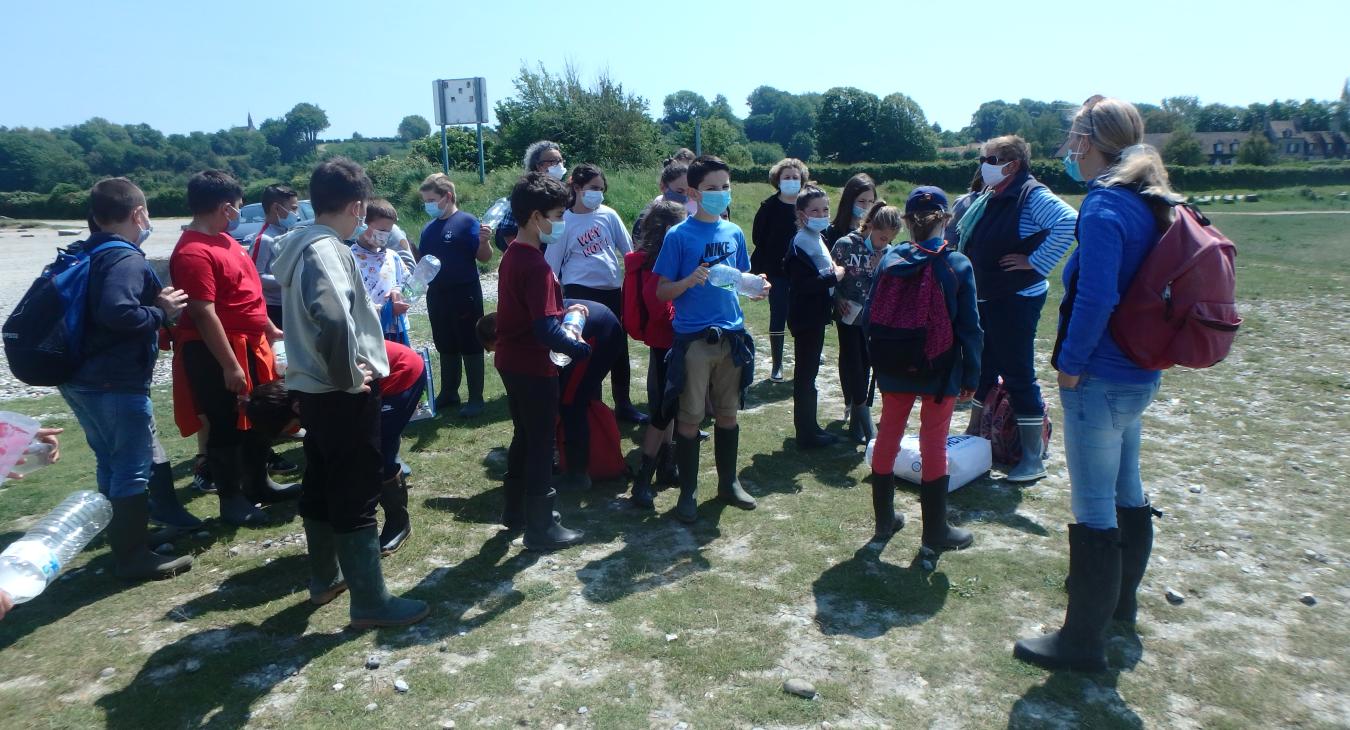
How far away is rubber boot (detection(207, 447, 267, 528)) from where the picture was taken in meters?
5.15

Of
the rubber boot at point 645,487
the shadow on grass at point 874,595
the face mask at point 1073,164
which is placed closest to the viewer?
the face mask at point 1073,164

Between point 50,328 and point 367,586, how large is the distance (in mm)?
1955

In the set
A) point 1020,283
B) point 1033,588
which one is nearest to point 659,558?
point 1033,588

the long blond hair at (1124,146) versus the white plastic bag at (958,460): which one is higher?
the long blond hair at (1124,146)

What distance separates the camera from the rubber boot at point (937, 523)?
15.2ft

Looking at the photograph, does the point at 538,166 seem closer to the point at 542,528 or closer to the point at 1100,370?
the point at 542,528

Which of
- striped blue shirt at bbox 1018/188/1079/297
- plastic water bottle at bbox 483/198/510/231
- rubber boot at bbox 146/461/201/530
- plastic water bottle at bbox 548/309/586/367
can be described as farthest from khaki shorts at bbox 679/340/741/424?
rubber boot at bbox 146/461/201/530

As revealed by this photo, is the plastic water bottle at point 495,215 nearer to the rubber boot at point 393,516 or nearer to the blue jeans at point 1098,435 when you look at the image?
the rubber boot at point 393,516

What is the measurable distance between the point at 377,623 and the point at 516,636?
0.65 metres

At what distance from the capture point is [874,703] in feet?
11.0

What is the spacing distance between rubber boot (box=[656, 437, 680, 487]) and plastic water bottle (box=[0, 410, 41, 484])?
3485 mm

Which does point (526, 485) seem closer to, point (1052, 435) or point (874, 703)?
point (874, 703)

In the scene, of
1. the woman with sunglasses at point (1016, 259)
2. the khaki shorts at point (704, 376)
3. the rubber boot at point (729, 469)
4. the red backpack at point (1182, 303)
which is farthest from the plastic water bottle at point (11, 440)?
the woman with sunglasses at point (1016, 259)

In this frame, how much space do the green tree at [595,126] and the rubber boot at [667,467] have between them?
22392 millimetres
